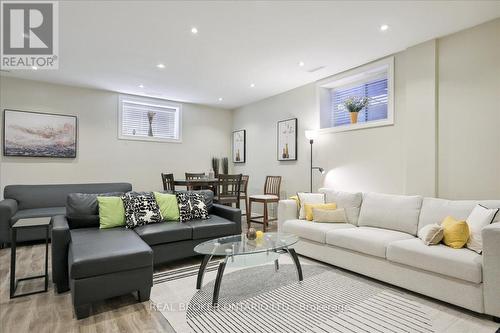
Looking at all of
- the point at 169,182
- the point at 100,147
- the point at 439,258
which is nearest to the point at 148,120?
the point at 100,147

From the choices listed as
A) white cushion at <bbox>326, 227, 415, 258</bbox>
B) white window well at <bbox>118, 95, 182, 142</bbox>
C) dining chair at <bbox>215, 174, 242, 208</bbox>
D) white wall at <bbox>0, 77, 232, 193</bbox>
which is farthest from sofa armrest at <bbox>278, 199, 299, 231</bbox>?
white window well at <bbox>118, 95, 182, 142</bbox>

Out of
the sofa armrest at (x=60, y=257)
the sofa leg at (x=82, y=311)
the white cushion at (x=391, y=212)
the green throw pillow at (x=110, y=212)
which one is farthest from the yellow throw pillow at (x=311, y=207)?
the sofa armrest at (x=60, y=257)

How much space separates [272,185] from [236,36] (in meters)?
3.10

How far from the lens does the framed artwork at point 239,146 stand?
677 centimetres

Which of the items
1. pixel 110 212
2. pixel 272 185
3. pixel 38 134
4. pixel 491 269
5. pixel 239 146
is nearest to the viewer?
pixel 491 269

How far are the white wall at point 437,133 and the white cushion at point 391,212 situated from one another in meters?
0.40

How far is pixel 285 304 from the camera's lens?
237 cm

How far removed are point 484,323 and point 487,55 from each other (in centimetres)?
268

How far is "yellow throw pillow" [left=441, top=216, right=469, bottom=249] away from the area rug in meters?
0.61

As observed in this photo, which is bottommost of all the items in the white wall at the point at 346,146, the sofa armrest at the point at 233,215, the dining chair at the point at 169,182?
the sofa armrest at the point at 233,215

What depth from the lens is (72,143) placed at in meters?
5.23

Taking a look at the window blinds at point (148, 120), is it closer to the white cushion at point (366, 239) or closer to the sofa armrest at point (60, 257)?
the sofa armrest at point (60, 257)

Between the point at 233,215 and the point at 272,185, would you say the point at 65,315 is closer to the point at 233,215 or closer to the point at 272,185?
the point at 233,215

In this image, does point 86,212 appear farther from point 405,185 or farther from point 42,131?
point 405,185
